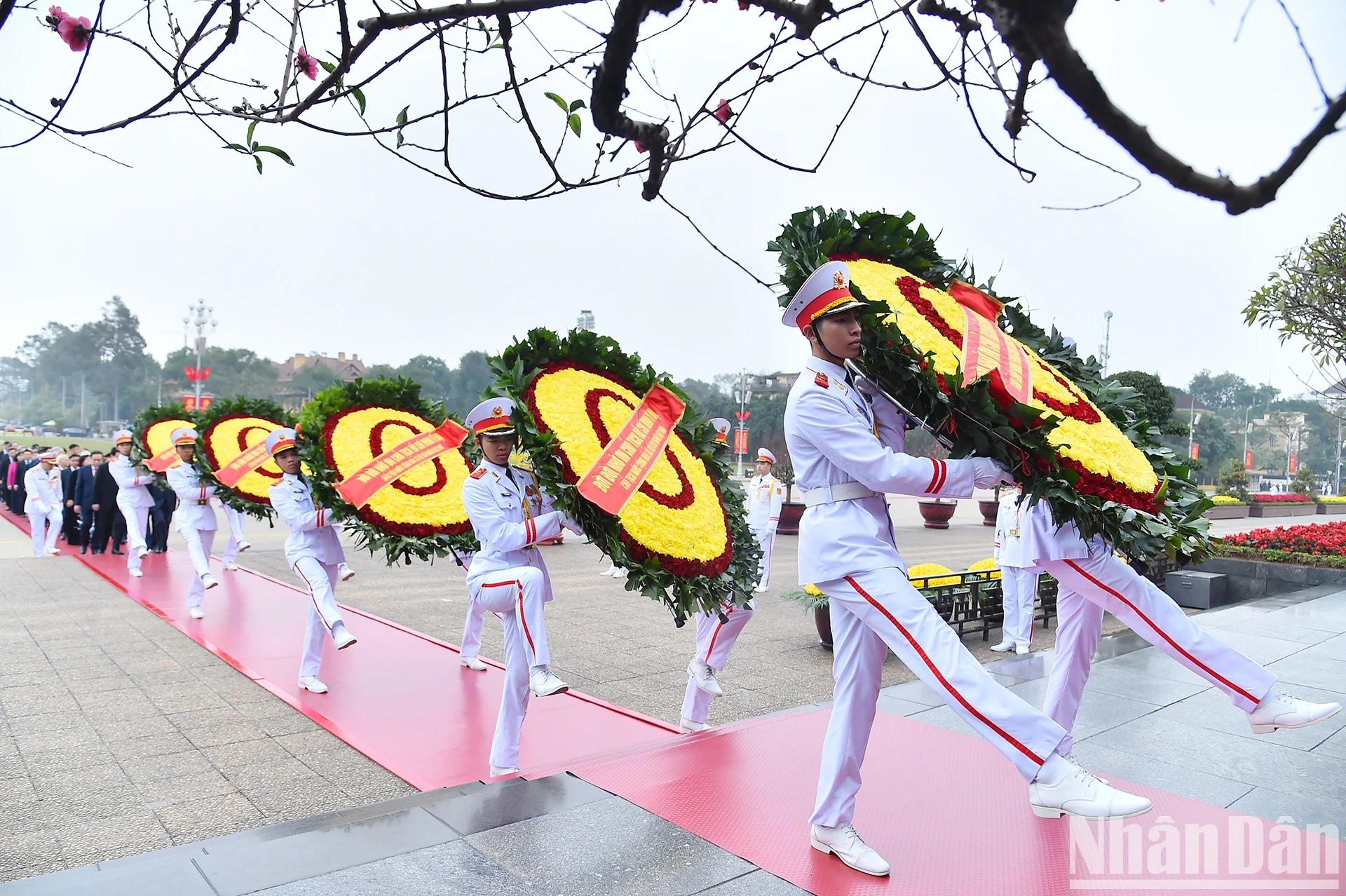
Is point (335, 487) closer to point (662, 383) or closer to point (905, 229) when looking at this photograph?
point (662, 383)

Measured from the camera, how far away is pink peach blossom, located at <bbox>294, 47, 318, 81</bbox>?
291 cm

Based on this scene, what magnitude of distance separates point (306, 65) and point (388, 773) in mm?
3823

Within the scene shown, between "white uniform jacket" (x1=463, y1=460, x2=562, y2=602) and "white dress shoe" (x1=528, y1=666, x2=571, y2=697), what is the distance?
1.74ft

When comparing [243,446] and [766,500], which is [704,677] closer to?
[243,446]

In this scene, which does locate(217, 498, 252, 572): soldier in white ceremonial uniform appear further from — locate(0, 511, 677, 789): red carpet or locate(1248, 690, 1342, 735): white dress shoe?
locate(1248, 690, 1342, 735): white dress shoe

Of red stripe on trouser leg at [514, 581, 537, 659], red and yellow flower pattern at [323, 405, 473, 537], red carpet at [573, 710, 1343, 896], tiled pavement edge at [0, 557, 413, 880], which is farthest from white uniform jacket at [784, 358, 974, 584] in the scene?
red and yellow flower pattern at [323, 405, 473, 537]

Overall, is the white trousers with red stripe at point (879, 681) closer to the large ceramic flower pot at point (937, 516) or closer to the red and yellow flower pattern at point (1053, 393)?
the red and yellow flower pattern at point (1053, 393)

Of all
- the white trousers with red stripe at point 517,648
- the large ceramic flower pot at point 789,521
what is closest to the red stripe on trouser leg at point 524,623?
the white trousers with red stripe at point 517,648

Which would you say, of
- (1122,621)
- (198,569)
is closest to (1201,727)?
(1122,621)

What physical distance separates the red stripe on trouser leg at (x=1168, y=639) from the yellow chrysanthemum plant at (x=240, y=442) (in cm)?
715

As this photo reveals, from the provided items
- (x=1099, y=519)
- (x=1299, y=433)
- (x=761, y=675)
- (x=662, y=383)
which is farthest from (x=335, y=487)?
(x=1299, y=433)

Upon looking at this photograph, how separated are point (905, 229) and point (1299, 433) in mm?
100534

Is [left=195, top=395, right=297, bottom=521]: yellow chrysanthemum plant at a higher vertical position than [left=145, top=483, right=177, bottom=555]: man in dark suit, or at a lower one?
higher

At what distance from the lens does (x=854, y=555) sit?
3332mm
